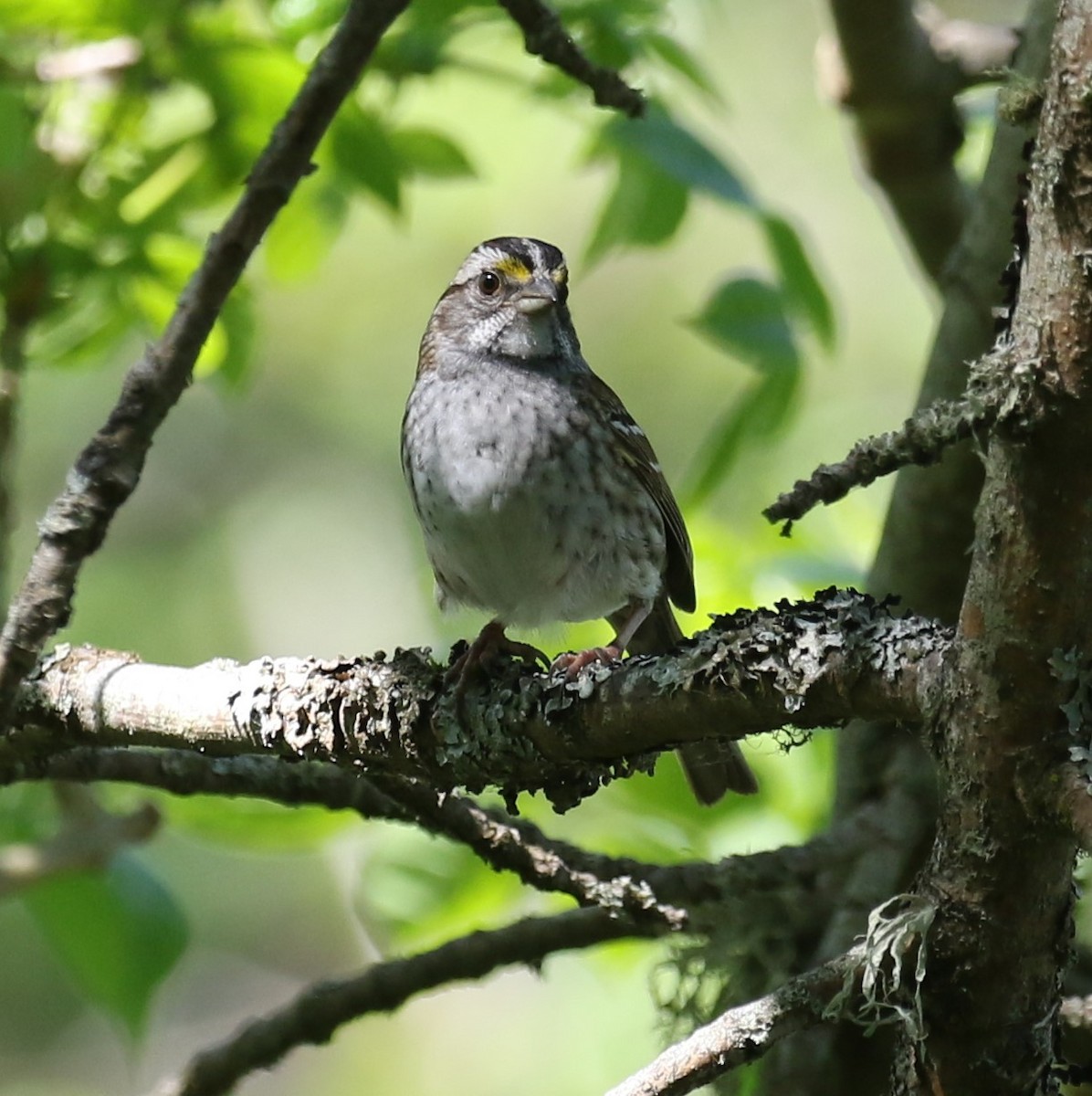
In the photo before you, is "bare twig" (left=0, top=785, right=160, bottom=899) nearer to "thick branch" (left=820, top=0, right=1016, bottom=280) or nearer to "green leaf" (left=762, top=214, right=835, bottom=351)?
"green leaf" (left=762, top=214, right=835, bottom=351)

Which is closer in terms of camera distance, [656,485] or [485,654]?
[485,654]

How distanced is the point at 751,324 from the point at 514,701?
1466mm

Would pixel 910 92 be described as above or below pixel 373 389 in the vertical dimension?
below

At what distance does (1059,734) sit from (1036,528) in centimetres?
23

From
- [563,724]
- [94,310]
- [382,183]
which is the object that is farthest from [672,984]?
[94,310]

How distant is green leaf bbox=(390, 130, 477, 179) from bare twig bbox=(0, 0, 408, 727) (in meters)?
0.92

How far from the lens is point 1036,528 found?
61.4 inches

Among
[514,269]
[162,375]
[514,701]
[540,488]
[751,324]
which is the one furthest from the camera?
[514,269]

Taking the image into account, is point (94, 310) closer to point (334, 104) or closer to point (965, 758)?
point (334, 104)

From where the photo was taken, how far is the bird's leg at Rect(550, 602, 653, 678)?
10.5 ft

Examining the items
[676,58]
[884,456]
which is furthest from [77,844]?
[884,456]

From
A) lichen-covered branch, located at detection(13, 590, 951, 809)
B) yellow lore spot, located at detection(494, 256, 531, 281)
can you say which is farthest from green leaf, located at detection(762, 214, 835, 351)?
lichen-covered branch, located at detection(13, 590, 951, 809)

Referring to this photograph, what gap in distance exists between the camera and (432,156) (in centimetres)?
361

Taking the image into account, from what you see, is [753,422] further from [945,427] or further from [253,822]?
[945,427]
